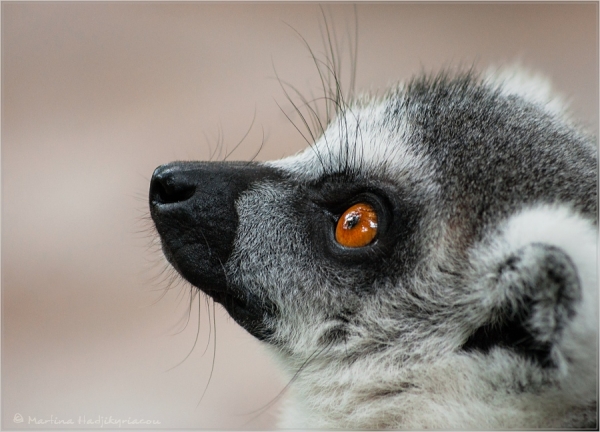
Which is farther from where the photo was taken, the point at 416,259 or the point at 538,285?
the point at 416,259

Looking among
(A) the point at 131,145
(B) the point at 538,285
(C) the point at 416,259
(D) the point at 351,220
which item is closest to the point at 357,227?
(D) the point at 351,220

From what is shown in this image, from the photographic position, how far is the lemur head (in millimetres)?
1670

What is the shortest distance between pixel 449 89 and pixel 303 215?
0.68m

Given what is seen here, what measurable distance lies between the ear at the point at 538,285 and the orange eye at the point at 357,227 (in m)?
0.30

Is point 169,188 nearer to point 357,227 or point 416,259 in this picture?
point 357,227

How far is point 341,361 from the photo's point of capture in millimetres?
2008

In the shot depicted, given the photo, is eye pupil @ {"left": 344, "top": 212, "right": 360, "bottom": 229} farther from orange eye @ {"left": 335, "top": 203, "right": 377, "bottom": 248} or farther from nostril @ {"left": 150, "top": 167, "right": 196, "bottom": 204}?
nostril @ {"left": 150, "top": 167, "right": 196, "bottom": 204}

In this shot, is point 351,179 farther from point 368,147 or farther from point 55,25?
point 55,25

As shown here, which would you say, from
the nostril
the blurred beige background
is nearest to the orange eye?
the nostril

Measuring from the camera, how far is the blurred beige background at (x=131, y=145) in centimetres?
408

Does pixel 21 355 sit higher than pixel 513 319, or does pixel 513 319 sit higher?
pixel 513 319

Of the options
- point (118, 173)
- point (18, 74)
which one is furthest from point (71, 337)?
point (18, 74)

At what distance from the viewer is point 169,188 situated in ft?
6.82

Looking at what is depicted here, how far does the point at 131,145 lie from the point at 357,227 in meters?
3.65
